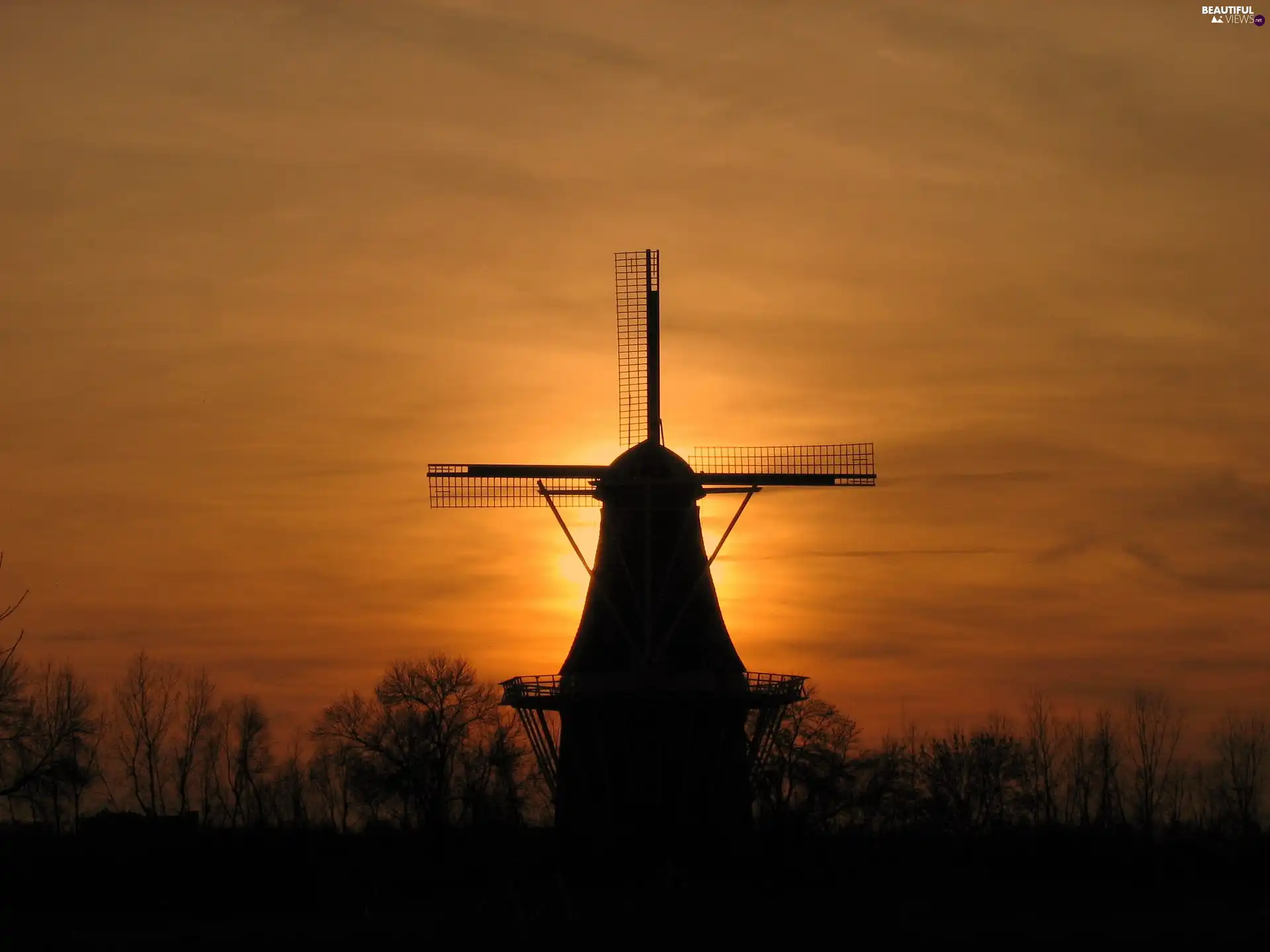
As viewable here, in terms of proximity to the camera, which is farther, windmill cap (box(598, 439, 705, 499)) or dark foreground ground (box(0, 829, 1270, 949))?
windmill cap (box(598, 439, 705, 499))

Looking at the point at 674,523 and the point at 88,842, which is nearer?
the point at 674,523

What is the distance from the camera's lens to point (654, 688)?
132 ft

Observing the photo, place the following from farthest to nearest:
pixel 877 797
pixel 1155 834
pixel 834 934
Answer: pixel 877 797 < pixel 1155 834 < pixel 834 934

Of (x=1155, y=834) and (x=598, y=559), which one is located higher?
(x=598, y=559)

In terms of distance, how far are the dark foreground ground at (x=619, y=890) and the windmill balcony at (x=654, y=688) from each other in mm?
3653

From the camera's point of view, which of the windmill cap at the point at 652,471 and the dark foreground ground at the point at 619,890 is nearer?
the dark foreground ground at the point at 619,890

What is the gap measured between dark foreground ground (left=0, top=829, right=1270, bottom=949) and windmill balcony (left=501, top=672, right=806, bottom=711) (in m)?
3.65

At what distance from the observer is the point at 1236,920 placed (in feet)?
123

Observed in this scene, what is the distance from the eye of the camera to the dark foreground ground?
3423cm

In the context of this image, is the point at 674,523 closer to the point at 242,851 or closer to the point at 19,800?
the point at 242,851

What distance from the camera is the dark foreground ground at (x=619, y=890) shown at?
112 feet

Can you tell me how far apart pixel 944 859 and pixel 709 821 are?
12.8m

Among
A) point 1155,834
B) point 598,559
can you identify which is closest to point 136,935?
point 598,559

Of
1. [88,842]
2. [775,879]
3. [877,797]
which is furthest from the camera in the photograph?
[877,797]
